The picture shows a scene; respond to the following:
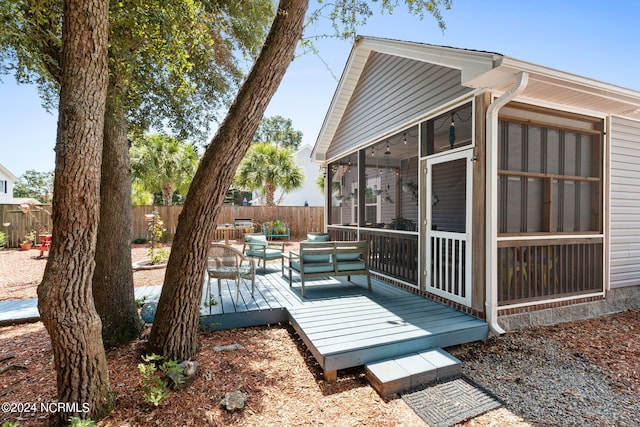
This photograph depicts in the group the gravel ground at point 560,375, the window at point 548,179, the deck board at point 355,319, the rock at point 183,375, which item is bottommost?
the gravel ground at point 560,375

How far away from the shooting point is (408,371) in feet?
8.95

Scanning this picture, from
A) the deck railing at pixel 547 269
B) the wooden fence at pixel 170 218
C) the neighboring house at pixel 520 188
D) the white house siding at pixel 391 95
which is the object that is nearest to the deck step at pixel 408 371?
the neighboring house at pixel 520 188

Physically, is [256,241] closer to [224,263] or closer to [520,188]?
[224,263]

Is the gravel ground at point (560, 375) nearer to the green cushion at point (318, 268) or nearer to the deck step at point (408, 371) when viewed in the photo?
the deck step at point (408, 371)

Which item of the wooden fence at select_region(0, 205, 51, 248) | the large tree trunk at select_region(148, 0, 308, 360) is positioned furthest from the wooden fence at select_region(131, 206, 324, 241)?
the large tree trunk at select_region(148, 0, 308, 360)

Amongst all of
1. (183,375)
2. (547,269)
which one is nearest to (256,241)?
(183,375)

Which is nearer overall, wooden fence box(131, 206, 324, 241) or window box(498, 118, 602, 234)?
window box(498, 118, 602, 234)

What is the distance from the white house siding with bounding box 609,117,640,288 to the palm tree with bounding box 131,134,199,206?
1166cm

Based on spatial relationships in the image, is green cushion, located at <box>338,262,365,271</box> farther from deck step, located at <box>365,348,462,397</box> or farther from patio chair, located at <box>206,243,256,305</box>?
deck step, located at <box>365,348,462,397</box>

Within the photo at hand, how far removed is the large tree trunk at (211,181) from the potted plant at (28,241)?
11612mm

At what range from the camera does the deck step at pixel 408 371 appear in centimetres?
261

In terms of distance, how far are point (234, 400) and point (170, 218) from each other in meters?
12.4

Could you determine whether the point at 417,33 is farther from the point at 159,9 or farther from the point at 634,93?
the point at 159,9

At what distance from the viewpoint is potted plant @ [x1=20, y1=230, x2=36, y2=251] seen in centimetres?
1058
